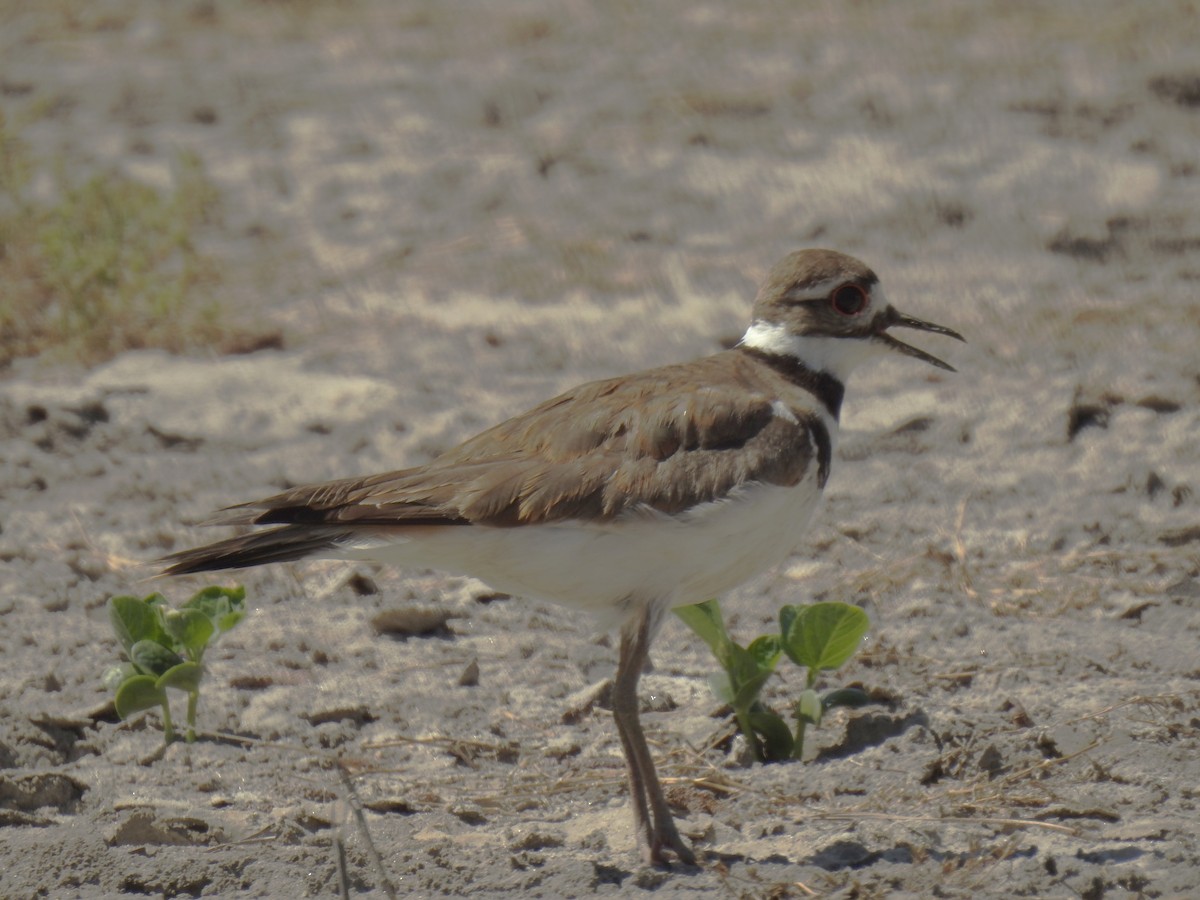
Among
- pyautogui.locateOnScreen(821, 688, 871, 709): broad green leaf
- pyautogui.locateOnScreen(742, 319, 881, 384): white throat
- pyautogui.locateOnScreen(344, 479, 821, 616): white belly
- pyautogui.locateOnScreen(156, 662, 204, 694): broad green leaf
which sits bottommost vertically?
pyautogui.locateOnScreen(821, 688, 871, 709): broad green leaf

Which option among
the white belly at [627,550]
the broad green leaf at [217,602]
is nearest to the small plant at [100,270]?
the broad green leaf at [217,602]

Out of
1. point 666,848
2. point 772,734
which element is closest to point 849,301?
point 772,734

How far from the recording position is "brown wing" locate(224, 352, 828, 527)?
4098 millimetres

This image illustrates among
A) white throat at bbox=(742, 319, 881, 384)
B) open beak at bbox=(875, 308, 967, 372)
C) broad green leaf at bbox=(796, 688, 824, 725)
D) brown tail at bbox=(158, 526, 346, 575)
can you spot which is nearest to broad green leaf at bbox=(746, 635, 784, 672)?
broad green leaf at bbox=(796, 688, 824, 725)

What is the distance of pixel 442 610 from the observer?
5430 mm

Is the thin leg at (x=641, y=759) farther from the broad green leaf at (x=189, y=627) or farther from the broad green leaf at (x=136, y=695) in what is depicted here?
the broad green leaf at (x=136, y=695)

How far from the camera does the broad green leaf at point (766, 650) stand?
4422 millimetres

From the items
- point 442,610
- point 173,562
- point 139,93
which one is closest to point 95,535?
point 442,610

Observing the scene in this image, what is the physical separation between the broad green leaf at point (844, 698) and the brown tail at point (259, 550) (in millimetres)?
1332

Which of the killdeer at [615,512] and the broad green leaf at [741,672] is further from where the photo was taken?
the broad green leaf at [741,672]

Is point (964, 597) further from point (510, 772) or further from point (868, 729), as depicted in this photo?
point (510, 772)

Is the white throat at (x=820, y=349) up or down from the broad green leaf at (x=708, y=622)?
up

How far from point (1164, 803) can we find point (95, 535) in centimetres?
371

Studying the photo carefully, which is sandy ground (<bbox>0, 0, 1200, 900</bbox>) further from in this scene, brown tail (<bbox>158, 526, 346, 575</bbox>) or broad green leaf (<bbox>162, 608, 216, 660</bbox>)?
brown tail (<bbox>158, 526, 346, 575</bbox>)
